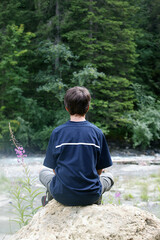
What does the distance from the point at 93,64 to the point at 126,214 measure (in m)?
10.1

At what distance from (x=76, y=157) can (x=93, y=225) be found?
476 mm

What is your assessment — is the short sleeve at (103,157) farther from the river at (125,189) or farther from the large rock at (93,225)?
the river at (125,189)

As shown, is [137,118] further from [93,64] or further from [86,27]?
[86,27]

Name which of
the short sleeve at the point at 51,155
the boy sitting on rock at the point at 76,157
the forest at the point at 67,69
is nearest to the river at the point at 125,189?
the short sleeve at the point at 51,155

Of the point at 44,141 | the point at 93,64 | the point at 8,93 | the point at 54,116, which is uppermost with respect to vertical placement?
the point at 93,64

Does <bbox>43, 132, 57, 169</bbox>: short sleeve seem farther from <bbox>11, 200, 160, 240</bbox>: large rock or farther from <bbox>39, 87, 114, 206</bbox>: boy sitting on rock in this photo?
<bbox>11, 200, 160, 240</bbox>: large rock

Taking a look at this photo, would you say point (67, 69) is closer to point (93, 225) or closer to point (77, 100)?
point (77, 100)

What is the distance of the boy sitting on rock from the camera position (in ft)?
6.79

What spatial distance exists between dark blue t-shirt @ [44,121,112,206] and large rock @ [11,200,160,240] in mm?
101

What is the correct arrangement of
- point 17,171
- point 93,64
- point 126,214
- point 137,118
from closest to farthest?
point 126,214 < point 17,171 < point 93,64 < point 137,118

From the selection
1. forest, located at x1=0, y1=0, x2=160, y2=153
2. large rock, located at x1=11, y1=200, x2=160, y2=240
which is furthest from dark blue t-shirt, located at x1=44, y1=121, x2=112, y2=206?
forest, located at x1=0, y1=0, x2=160, y2=153

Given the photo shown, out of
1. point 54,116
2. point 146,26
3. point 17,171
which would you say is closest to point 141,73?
point 146,26

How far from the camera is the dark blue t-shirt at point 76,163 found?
207cm

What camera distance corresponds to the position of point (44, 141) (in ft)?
39.8
